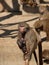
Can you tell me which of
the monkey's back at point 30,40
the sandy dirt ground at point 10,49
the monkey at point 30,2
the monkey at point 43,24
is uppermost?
the monkey's back at point 30,40

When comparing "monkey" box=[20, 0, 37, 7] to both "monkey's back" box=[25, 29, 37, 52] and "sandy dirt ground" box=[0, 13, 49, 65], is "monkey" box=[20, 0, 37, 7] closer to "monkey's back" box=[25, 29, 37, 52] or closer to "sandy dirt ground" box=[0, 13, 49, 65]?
"sandy dirt ground" box=[0, 13, 49, 65]

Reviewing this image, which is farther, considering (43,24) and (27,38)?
(43,24)

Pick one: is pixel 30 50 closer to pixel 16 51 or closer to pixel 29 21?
pixel 16 51

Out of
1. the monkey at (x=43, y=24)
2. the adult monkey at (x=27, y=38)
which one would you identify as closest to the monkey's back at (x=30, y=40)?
the adult monkey at (x=27, y=38)

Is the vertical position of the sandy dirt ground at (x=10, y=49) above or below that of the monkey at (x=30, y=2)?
above

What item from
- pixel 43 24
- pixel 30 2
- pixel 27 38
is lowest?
pixel 30 2

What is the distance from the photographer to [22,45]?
4.28m

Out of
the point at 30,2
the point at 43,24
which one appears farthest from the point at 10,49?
the point at 30,2

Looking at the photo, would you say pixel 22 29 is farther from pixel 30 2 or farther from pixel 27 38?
pixel 30 2

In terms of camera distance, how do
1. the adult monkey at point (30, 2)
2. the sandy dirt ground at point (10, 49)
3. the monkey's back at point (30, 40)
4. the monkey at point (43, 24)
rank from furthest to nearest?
the adult monkey at point (30, 2), the sandy dirt ground at point (10, 49), the monkey at point (43, 24), the monkey's back at point (30, 40)

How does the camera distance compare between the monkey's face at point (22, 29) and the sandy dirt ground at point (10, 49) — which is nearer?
the monkey's face at point (22, 29)

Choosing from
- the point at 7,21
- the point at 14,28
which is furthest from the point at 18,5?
the point at 14,28

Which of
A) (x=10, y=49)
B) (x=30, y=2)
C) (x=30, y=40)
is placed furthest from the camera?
(x=30, y=2)

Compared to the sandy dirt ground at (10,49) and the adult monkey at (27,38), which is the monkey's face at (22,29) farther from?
the sandy dirt ground at (10,49)
